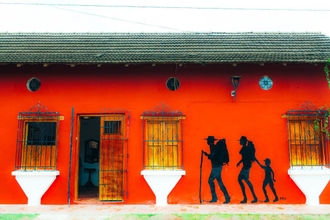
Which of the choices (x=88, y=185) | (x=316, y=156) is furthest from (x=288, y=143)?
(x=88, y=185)

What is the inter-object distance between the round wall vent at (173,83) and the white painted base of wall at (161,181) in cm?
211

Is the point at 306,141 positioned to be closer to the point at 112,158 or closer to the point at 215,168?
the point at 215,168

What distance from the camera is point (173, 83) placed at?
725cm

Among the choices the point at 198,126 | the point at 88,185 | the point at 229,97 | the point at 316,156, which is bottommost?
the point at 88,185

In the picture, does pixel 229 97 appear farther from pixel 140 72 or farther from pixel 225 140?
pixel 140 72

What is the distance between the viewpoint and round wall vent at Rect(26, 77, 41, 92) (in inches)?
287

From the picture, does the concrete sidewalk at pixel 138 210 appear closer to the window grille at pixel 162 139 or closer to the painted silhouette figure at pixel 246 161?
the painted silhouette figure at pixel 246 161

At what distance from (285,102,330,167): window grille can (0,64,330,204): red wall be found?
209 millimetres

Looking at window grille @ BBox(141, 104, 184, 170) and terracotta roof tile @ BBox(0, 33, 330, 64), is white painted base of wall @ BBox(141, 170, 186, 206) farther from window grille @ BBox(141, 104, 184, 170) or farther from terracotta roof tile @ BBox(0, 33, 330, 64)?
terracotta roof tile @ BBox(0, 33, 330, 64)

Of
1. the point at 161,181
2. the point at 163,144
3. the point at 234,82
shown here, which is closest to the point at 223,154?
the point at 163,144

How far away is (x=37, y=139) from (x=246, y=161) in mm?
5350

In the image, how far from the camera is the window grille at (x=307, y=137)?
22.9ft

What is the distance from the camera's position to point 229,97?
716 centimetres

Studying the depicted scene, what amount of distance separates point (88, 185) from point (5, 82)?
4.66m
